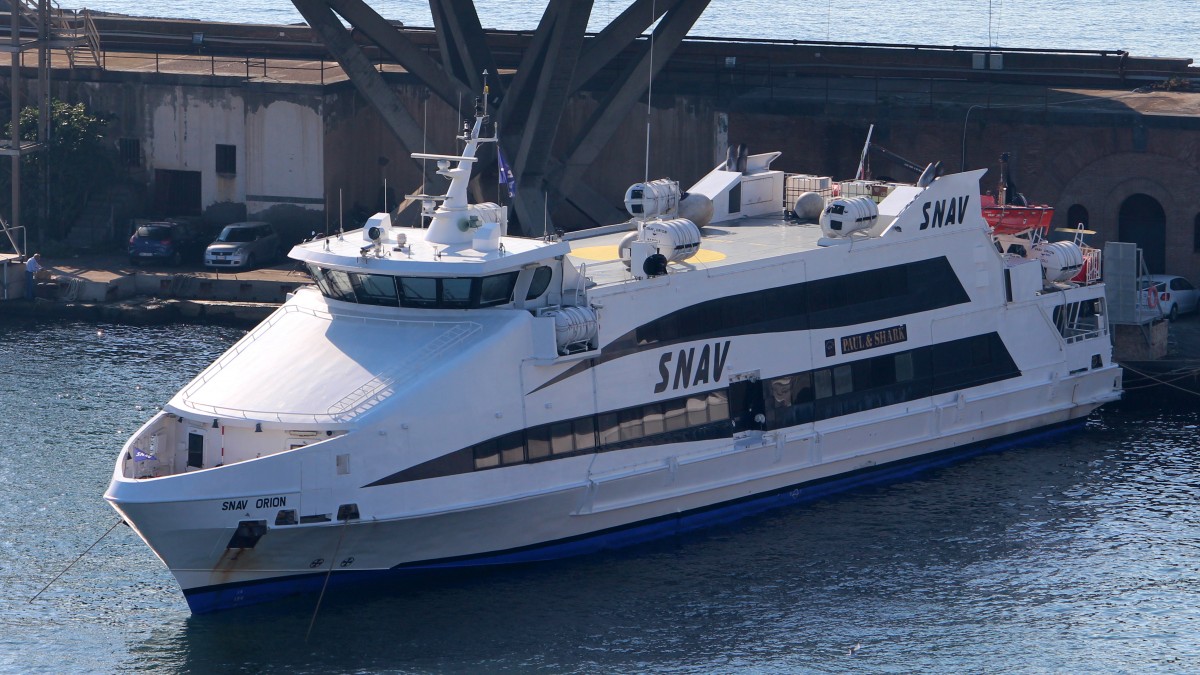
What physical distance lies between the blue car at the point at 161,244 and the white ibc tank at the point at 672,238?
2231 centimetres

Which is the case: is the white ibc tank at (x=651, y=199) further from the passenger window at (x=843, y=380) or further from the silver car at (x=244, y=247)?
the silver car at (x=244, y=247)

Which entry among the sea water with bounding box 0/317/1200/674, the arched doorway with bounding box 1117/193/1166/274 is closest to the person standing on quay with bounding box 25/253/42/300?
the sea water with bounding box 0/317/1200/674

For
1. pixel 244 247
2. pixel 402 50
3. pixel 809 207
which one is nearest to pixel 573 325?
pixel 809 207

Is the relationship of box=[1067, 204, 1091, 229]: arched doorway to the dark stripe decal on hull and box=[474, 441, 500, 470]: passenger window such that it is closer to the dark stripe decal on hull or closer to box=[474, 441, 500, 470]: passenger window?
A: the dark stripe decal on hull

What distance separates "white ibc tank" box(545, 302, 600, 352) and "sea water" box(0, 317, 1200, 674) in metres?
3.71

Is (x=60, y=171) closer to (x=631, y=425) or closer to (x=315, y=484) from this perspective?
(x=631, y=425)

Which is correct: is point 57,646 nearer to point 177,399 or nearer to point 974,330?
point 177,399

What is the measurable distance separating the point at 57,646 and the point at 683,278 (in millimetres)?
11723

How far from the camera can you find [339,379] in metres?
25.6

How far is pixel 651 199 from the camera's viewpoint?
103ft

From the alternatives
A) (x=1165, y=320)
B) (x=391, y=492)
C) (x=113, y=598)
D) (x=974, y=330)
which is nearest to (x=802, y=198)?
(x=974, y=330)

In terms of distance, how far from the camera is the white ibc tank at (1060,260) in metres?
34.5

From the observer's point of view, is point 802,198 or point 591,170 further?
point 591,170

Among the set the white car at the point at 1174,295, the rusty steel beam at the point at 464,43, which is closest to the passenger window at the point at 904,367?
the white car at the point at 1174,295
